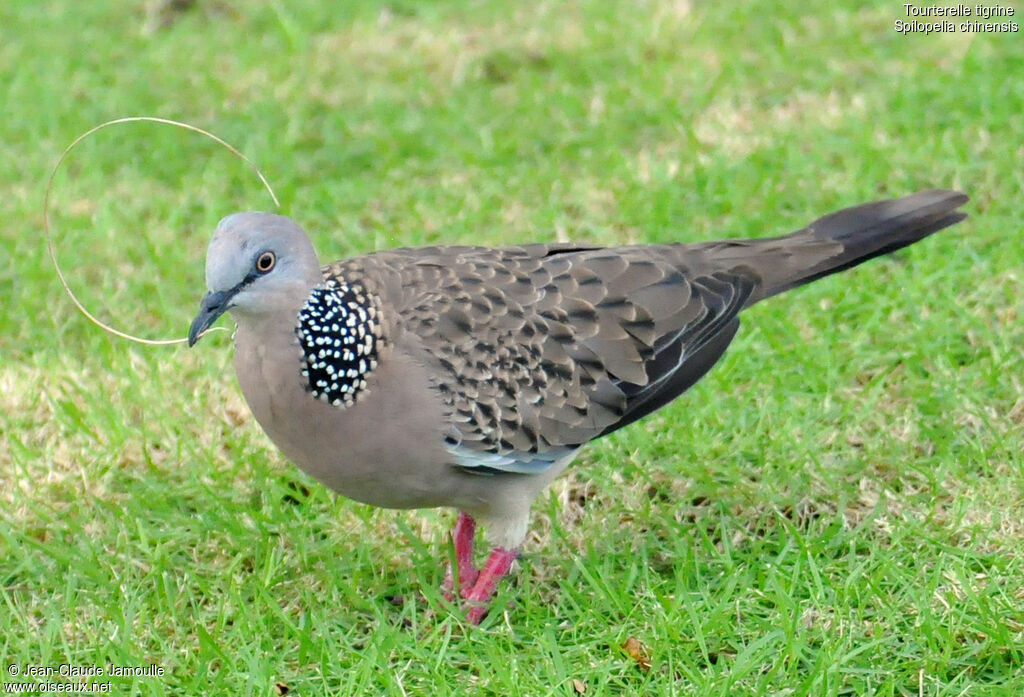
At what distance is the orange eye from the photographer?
3195 mm

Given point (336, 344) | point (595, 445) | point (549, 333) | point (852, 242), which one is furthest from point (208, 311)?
point (852, 242)

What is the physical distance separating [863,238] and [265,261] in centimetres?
182

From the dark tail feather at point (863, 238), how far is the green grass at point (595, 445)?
58 centimetres

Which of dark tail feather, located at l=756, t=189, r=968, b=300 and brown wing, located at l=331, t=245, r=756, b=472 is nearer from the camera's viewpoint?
brown wing, located at l=331, t=245, r=756, b=472

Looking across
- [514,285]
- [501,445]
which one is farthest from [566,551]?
[514,285]

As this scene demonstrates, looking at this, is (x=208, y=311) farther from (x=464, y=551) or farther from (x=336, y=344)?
(x=464, y=551)

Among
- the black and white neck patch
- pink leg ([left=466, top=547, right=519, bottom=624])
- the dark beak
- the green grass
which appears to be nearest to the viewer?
the dark beak

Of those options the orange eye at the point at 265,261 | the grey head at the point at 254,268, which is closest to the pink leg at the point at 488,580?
the grey head at the point at 254,268

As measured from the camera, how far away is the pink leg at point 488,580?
360cm

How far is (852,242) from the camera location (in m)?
3.88

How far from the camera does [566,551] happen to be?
12.7 feet

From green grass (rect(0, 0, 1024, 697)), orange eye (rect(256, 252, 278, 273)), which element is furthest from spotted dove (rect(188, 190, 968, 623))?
green grass (rect(0, 0, 1024, 697))

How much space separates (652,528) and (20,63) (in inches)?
187

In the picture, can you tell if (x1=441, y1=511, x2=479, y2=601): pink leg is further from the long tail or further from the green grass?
the long tail
